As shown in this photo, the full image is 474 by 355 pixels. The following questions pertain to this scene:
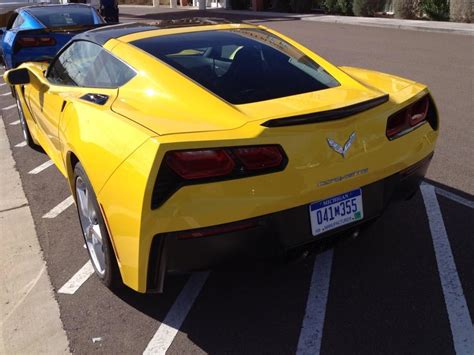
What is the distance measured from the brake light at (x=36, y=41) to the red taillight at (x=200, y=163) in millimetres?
6210

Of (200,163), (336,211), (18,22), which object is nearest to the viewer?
(200,163)

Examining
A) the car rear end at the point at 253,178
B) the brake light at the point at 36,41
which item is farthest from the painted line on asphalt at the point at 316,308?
the brake light at the point at 36,41

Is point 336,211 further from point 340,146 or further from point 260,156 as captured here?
point 260,156

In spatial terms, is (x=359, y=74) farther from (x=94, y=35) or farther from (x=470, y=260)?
(x=94, y=35)

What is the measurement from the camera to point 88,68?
146 inches

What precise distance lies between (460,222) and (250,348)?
199 centimetres

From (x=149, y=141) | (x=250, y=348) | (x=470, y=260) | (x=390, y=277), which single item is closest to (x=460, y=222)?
(x=470, y=260)

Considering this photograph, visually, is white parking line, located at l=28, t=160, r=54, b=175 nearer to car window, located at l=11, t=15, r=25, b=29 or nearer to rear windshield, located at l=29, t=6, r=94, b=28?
rear windshield, located at l=29, t=6, r=94, b=28

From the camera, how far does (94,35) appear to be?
385cm

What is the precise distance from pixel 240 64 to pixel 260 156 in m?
1.18

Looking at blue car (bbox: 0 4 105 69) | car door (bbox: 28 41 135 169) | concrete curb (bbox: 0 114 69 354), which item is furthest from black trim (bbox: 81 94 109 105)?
blue car (bbox: 0 4 105 69)

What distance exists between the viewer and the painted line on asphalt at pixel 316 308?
265 centimetres

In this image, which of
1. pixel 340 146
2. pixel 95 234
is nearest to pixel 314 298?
pixel 340 146

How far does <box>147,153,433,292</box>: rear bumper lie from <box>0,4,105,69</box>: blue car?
5569 mm
